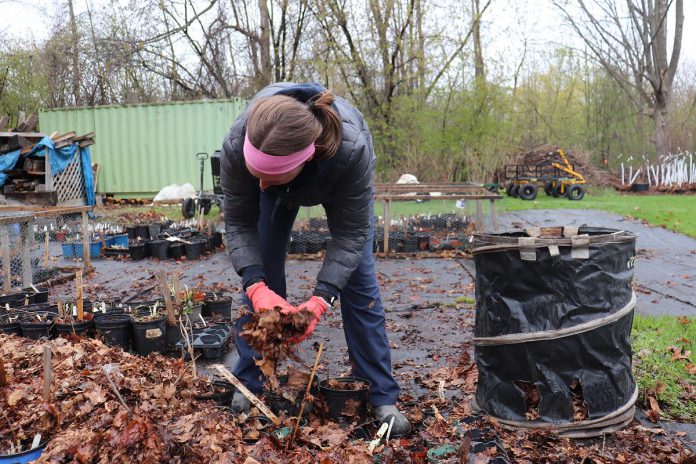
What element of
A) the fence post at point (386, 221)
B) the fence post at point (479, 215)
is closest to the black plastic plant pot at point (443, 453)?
the fence post at point (386, 221)

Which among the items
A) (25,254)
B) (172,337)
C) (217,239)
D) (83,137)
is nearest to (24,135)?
(83,137)

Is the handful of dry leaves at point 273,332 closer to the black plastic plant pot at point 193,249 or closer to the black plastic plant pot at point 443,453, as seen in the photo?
the black plastic plant pot at point 443,453

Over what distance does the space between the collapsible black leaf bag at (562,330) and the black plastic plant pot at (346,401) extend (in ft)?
2.30

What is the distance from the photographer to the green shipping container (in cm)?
1835

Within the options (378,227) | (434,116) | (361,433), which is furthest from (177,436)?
(434,116)

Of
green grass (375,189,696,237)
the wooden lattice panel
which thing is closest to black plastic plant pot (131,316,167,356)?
green grass (375,189,696,237)

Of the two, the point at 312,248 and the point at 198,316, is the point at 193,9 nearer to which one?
the point at 312,248

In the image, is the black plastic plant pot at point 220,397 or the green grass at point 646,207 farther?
the green grass at point 646,207

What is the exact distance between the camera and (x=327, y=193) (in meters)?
2.88

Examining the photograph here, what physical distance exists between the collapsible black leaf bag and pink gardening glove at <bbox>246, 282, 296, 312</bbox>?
3.56 feet

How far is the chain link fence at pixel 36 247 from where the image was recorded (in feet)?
21.3

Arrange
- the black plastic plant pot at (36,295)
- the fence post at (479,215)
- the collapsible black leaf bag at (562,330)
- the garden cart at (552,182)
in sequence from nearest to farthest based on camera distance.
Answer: the collapsible black leaf bag at (562,330), the black plastic plant pot at (36,295), the fence post at (479,215), the garden cart at (552,182)

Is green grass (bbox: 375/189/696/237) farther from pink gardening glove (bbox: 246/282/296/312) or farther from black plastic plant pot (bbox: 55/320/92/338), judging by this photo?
pink gardening glove (bbox: 246/282/296/312)

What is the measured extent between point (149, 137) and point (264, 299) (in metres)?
17.3
